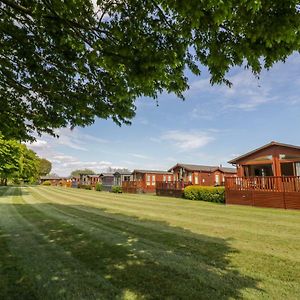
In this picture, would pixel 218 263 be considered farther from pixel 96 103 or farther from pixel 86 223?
pixel 86 223

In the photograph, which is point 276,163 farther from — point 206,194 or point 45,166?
point 45,166

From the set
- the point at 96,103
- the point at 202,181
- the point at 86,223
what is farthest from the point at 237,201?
the point at 202,181

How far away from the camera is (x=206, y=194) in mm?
25156

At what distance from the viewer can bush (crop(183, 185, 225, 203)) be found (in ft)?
77.2

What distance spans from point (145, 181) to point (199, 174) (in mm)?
9412

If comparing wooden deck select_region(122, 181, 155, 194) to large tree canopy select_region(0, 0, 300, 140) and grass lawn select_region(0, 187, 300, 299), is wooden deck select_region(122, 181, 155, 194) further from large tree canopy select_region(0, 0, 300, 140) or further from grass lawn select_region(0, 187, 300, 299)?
large tree canopy select_region(0, 0, 300, 140)

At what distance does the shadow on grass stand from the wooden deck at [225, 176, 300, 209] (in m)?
10.6

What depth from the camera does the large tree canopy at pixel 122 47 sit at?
3.34 m

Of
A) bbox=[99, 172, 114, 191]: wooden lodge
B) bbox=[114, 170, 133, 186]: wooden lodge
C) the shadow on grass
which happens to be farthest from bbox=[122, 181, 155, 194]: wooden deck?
the shadow on grass

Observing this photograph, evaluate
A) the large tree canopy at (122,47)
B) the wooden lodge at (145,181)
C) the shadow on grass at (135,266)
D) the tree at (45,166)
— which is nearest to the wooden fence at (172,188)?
the wooden lodge at (145,181)

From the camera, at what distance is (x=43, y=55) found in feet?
21.2

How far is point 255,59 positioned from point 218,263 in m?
4.58

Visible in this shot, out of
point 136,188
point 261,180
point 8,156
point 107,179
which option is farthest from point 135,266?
point 107,179

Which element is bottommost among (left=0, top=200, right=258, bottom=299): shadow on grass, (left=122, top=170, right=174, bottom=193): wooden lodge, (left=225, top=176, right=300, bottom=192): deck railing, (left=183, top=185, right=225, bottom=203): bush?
(left=0, top=200, right=258, bottom=299): shadow on grass
